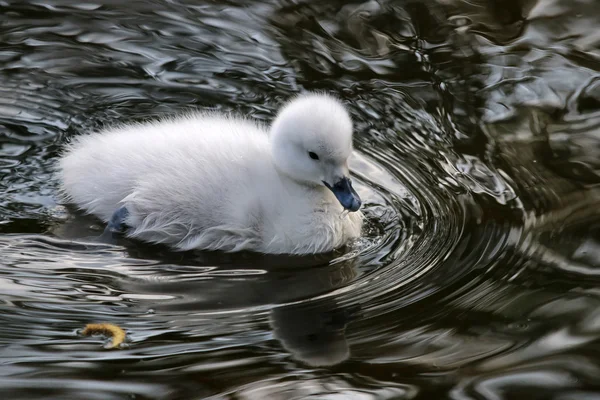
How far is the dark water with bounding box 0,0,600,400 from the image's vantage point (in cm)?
316

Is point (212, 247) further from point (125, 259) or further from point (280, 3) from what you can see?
point (280, 3)

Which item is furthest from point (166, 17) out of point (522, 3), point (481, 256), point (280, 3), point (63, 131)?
point (481, 256)

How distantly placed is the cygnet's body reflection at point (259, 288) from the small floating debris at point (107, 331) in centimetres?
19

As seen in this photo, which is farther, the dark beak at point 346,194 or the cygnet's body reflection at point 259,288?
the dark beak at point 346,194

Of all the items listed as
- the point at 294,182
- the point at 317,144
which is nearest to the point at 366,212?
the point at 294,182

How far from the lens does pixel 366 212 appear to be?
14.9 feet

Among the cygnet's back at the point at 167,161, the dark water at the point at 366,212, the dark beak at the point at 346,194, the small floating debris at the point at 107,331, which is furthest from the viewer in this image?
the cygnet's back at the point at 167,161

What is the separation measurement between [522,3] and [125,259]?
323 cm

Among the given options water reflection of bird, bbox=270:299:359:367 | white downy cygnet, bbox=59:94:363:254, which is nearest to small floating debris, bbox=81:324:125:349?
water reflection of bird, bbox=270:299:359:367

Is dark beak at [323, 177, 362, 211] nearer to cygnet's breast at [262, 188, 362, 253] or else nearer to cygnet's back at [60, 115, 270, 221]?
cygnet's breast at [262, 188, 362, 253]

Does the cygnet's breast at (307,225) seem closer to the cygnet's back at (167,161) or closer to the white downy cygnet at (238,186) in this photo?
the white downy cygnet at (238,186)

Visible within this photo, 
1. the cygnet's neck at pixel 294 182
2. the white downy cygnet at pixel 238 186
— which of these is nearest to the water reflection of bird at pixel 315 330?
the white downy cygnet at pixel 238 186

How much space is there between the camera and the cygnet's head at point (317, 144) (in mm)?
4098

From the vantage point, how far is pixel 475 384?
3.07 m
